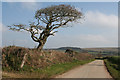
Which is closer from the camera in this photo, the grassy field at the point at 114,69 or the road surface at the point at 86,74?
the road surface at the point at 86,74

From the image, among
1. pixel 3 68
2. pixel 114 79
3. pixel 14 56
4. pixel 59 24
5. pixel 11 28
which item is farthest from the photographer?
pixel 59 24

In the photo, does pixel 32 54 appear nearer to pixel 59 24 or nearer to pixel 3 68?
pixel 3 68

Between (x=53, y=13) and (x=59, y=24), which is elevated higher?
(x=53, y=13)

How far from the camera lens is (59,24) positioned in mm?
21453

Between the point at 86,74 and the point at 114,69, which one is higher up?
the point at 86,74

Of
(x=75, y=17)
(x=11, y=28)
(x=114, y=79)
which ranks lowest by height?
(x=114, y=79)

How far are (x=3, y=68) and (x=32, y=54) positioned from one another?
320 cm

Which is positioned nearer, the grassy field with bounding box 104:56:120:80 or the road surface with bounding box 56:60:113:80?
the road surface with bounding box 56:60:113:80

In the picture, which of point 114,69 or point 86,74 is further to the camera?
point 114,69

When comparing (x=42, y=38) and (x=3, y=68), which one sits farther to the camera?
(x=42, y=38)

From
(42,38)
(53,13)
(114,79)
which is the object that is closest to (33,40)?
(42,38)

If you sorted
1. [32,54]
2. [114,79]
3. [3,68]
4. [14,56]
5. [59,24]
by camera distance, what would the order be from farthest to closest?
[59,24] < [32,54] < [14,56] < [3,68] < [114,79]

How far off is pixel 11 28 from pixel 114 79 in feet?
47.2

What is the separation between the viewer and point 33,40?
19938 mm
